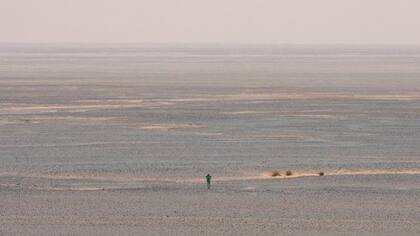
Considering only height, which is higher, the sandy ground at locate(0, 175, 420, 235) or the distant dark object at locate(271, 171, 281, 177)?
the distant dark object at locate(271, 171, 281, 177)

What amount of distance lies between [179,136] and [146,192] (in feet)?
39.4

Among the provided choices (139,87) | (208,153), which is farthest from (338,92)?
(208,153)

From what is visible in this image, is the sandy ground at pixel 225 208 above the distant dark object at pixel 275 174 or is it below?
below

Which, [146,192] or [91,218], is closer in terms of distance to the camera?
[91,218]

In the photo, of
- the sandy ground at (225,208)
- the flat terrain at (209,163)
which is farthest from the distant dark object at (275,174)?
the sandy ground at (225,208)

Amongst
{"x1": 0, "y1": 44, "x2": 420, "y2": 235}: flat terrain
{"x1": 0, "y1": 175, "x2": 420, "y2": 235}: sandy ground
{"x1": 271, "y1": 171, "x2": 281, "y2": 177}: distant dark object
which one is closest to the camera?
{"x1": 0, "y1": 175, "x2": 420, "y2": 235}: sandy ground

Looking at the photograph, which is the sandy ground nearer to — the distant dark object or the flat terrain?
the flat terrain

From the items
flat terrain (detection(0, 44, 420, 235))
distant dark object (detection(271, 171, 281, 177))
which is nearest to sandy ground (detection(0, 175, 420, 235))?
flat terrain (detection(0, 44, 420, 235))

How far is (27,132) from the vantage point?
38969mm

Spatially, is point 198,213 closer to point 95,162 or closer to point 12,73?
point 95,162

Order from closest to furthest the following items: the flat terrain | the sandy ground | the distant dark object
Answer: the sandy ground
the flat terrain
the distant dark object

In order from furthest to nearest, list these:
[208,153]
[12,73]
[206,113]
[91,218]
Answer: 1. [12,73]
2. [206,113]
3. [208,153]
4. [91,218]

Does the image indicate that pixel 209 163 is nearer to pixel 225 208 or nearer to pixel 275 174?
pixel 275 174

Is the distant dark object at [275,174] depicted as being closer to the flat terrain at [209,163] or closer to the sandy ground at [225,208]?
the flat terrain at [209,163]
